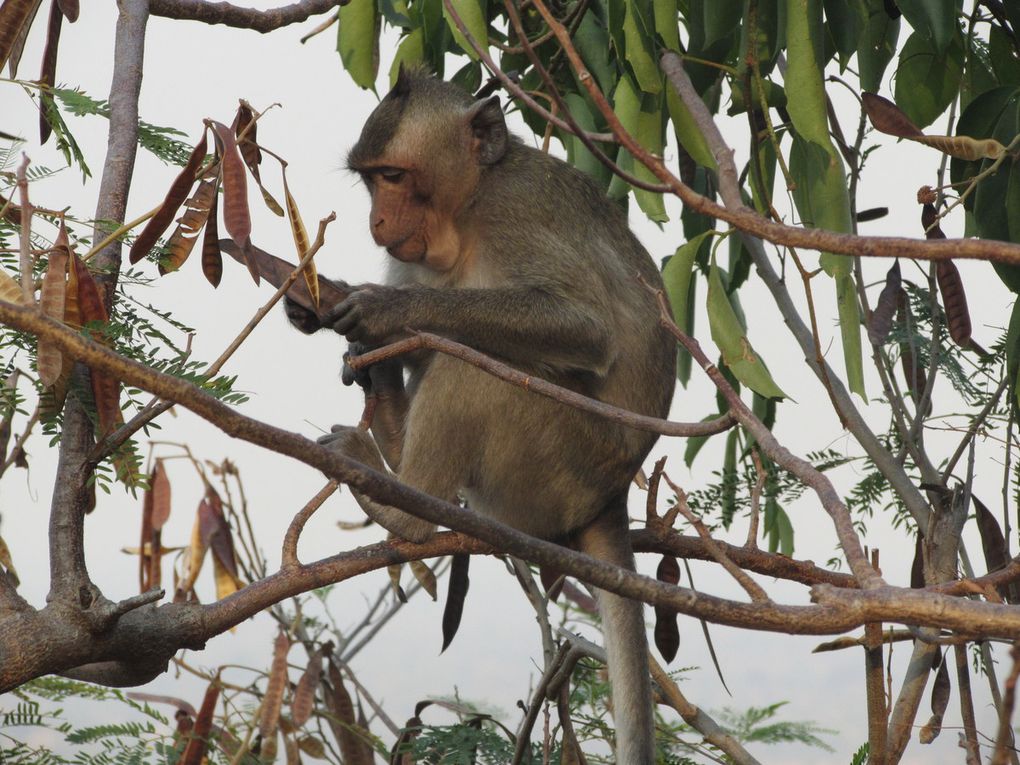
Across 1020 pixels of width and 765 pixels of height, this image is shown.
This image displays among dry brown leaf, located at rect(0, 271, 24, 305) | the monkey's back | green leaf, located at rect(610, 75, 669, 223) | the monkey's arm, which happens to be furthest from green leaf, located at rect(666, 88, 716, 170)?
dry brown leaf, located at rect(0, 271, 24, 305)

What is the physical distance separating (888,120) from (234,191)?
135cm

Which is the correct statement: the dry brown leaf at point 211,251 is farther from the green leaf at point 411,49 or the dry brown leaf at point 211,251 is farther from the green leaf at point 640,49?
the green leaf at point 411,49

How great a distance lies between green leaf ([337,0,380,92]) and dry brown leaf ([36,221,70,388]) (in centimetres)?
218

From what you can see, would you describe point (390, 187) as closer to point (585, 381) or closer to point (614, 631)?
point (585, 381)

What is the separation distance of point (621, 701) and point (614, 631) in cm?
21

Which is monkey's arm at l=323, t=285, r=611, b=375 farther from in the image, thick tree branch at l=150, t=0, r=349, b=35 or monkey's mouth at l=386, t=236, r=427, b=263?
thick tree branch at l=150, t=0, r=349, b=35

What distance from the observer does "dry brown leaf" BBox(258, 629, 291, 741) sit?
3.14m

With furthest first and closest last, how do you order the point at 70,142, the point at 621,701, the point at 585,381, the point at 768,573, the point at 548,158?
the point at 548,158
the point at 585,381
the point at 621,701
the point at 768,573
the point at 70,142

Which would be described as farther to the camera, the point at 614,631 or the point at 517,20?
the point at 614,631

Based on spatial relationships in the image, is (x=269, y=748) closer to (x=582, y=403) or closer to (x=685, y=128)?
(x=582, y=403)

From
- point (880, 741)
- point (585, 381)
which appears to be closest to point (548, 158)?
point (585, 381)

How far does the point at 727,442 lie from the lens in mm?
4680

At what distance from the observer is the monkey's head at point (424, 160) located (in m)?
4.04

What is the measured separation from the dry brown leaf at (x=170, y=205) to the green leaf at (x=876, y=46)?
76.5 inches
